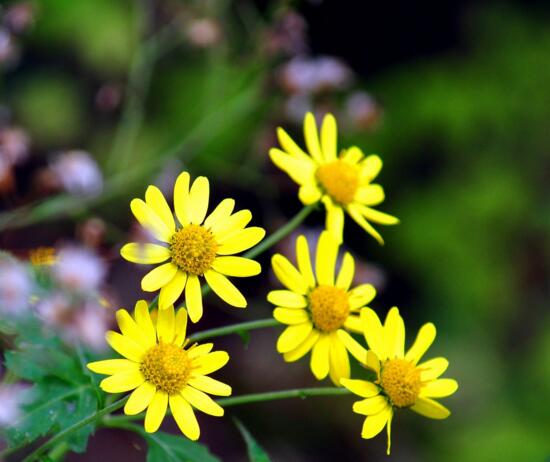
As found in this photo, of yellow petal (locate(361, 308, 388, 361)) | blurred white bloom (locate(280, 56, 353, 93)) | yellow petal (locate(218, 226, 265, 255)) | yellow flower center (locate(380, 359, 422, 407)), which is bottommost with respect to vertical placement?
yellow flower center (locate(380, 359, 422, 407))

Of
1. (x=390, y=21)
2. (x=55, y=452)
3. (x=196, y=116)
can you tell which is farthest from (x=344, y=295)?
(x=390, y=21)

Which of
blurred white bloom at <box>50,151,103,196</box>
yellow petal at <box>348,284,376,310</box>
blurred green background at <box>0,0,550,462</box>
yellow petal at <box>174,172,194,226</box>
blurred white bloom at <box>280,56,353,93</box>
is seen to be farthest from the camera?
blurred green background at <box>0,0,550,462</box>

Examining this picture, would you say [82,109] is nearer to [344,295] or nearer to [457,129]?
[457,129]

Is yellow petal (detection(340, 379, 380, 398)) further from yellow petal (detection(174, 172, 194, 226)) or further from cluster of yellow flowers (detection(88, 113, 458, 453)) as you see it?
yellow petal (detection(174, 172, 194, 226))

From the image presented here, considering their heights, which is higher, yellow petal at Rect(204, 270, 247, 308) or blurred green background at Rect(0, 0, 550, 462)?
blurred green background at Rect(0, 0, 550, 462)

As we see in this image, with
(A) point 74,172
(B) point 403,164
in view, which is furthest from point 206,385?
(B) point 403,164

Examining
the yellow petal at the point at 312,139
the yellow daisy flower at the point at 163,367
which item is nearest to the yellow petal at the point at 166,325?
the yellow daisy flower at the point at 163,367

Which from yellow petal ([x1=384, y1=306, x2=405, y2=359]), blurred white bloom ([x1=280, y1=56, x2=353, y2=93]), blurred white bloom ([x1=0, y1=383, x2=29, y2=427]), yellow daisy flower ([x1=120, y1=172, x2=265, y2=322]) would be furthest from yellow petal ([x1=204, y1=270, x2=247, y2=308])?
blurred white bloom ([x1=280, y1=56, x2=353, y2=93])

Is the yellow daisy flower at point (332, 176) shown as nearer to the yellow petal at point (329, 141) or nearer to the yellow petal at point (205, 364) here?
the yellow petal at point (329, 141)
